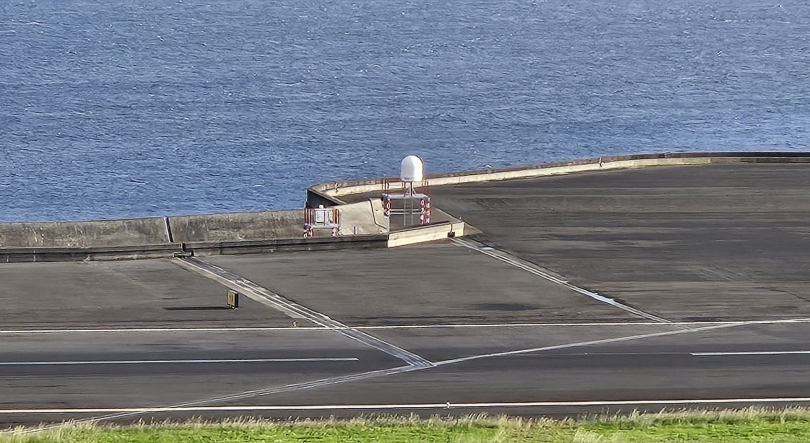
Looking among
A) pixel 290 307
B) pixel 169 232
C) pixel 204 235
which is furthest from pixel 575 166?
pixel 290 307

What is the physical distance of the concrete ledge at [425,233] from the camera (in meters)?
41.2

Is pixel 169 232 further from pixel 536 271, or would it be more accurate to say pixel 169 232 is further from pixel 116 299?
pixel 536 271

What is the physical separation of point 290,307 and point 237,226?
9.14 meters

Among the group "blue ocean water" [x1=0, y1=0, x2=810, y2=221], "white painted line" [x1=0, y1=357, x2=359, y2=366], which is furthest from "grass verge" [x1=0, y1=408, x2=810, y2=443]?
"blue ocean water" [x1=0, y1=0, x2=810, y2=221]

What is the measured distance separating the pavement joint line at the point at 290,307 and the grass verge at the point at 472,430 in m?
5.16

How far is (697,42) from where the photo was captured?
176 metres

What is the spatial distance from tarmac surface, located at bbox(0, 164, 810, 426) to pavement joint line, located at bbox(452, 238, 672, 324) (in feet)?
0.32

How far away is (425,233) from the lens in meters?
41.7

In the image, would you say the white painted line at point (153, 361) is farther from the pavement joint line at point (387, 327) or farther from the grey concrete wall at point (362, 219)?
the grey concrete wall at point (362, 219)

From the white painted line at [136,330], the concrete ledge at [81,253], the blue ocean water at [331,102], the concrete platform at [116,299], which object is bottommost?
the white painted line at [136,330]

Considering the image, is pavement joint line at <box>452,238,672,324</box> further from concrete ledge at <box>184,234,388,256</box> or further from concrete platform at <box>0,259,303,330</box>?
concrete platform at <box>0,259,303,330</box>

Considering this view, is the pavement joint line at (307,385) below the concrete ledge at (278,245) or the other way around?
below

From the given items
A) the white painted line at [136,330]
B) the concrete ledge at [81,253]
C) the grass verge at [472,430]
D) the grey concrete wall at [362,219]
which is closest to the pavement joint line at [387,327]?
the white painted line at [136,330]

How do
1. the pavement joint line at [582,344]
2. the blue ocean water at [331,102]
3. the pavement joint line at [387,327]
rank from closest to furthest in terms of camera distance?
the pavement joint line at [582,344] < the pavement joint line at [387,327] < the blue ocean water at [331,102]
